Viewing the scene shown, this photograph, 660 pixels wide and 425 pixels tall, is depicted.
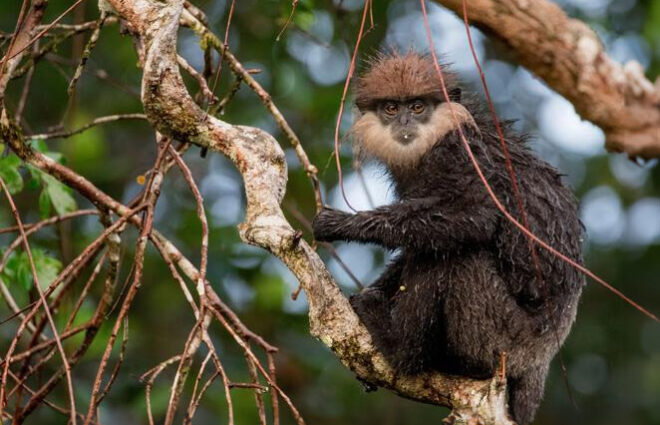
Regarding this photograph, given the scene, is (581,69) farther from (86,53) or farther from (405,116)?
(86,53)

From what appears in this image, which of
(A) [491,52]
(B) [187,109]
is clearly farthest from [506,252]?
(A) [491,52]

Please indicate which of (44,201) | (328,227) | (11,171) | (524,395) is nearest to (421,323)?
(328,227)

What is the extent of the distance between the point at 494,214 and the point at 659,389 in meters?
7.56

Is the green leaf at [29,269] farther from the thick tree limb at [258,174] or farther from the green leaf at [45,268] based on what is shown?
the thick tree limb at [258,174]

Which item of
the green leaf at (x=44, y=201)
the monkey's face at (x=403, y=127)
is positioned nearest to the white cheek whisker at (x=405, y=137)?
the monkey's face at (x=403, y=127)

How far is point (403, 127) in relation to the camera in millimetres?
5602

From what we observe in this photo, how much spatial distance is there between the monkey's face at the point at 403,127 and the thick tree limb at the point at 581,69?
61cm

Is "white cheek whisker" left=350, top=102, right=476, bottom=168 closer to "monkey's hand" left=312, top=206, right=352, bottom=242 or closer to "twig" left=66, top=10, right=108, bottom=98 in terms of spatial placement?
"monkey's hand" left=312, top=206, right=352, bottom=242

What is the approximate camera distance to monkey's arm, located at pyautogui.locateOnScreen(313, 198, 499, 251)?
16.1 feet

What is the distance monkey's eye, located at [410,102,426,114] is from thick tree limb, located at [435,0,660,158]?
601 millimetres

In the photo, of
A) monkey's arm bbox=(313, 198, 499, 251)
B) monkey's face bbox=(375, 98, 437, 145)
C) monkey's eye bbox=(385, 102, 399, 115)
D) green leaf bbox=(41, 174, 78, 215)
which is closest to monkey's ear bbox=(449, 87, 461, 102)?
monkey's face bbox=(375, 98, 437, 145)

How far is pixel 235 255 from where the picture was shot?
329 inches

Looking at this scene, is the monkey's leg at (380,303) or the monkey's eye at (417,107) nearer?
the monkey's leg at (380,303)

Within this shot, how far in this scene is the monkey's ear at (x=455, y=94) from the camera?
5.64 metres
